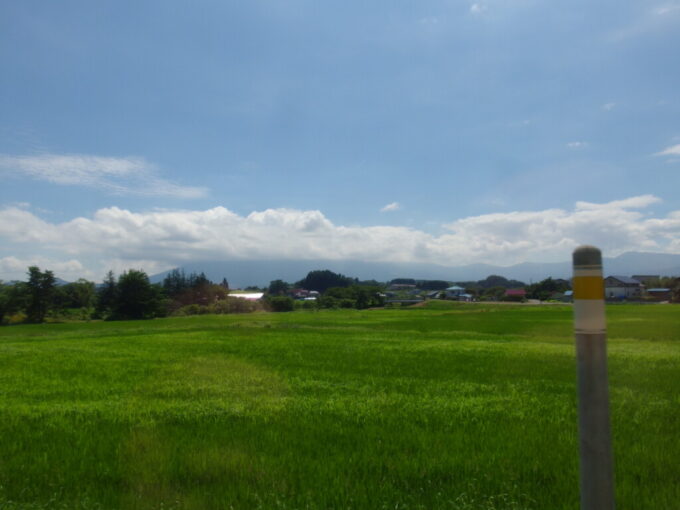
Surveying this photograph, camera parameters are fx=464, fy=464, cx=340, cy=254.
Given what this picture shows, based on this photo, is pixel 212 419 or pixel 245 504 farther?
pixel 212 419

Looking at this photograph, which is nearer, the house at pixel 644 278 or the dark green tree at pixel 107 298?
the dark green tree at pixel 107 298

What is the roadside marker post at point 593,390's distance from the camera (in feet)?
7.80

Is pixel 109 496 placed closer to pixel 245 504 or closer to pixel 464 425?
pixel 245 504

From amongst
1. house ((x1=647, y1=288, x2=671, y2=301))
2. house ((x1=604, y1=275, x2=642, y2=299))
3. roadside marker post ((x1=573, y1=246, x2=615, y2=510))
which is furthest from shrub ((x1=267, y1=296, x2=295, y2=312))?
roadside marker post ((x1=573, y1=246, x2=615, y2=510))

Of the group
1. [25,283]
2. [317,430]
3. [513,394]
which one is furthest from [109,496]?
[25,283]

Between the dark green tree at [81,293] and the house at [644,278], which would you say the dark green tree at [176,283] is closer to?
the dark green tree at [81,293]

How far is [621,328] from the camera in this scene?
29391mm

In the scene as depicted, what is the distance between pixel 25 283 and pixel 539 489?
78.5 meters

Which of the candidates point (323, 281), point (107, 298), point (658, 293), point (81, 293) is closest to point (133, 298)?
point (107, 298)

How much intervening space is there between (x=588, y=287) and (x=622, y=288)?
13215cm

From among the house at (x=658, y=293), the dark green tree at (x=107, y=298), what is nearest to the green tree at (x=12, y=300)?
the dark green tree at (x=107, y=298)

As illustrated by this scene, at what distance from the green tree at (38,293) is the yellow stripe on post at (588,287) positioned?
78.7 m

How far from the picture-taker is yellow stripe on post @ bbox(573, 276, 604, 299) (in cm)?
238

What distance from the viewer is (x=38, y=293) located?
67.1 metres
